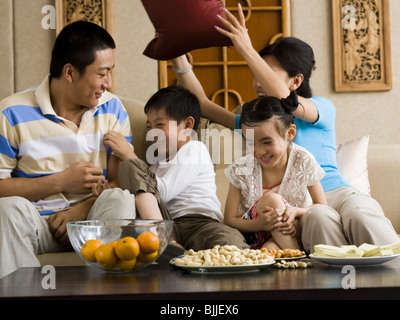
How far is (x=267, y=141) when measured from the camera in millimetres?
2066

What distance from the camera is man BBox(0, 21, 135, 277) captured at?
6.45 ft

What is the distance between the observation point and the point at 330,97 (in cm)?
346

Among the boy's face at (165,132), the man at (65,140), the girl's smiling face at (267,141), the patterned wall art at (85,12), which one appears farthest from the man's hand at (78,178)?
the patterned wall art at (85,12)

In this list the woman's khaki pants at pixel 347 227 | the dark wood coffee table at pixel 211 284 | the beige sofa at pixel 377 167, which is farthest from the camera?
the beige sofa at pixel 377 167

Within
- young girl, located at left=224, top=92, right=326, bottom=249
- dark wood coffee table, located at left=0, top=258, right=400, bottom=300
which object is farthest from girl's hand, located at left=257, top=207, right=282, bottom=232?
dark wood coffee table, located at left=0, top=258, right=400, bottom=300

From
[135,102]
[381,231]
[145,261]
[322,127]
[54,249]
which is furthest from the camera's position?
[135,102]

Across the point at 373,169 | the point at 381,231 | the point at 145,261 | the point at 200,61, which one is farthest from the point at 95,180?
the point at 200,61

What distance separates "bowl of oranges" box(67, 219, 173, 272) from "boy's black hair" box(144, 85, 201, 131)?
964 millimetres

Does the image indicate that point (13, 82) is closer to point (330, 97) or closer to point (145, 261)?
point (330, 97)

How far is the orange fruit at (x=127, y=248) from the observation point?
1.26 meters

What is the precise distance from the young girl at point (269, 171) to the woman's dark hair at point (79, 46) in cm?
63

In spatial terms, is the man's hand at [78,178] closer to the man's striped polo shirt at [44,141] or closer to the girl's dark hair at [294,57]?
the man's striped polo shirt at [44,141]

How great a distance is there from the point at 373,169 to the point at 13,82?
227 centimetres

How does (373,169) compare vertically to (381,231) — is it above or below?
above
